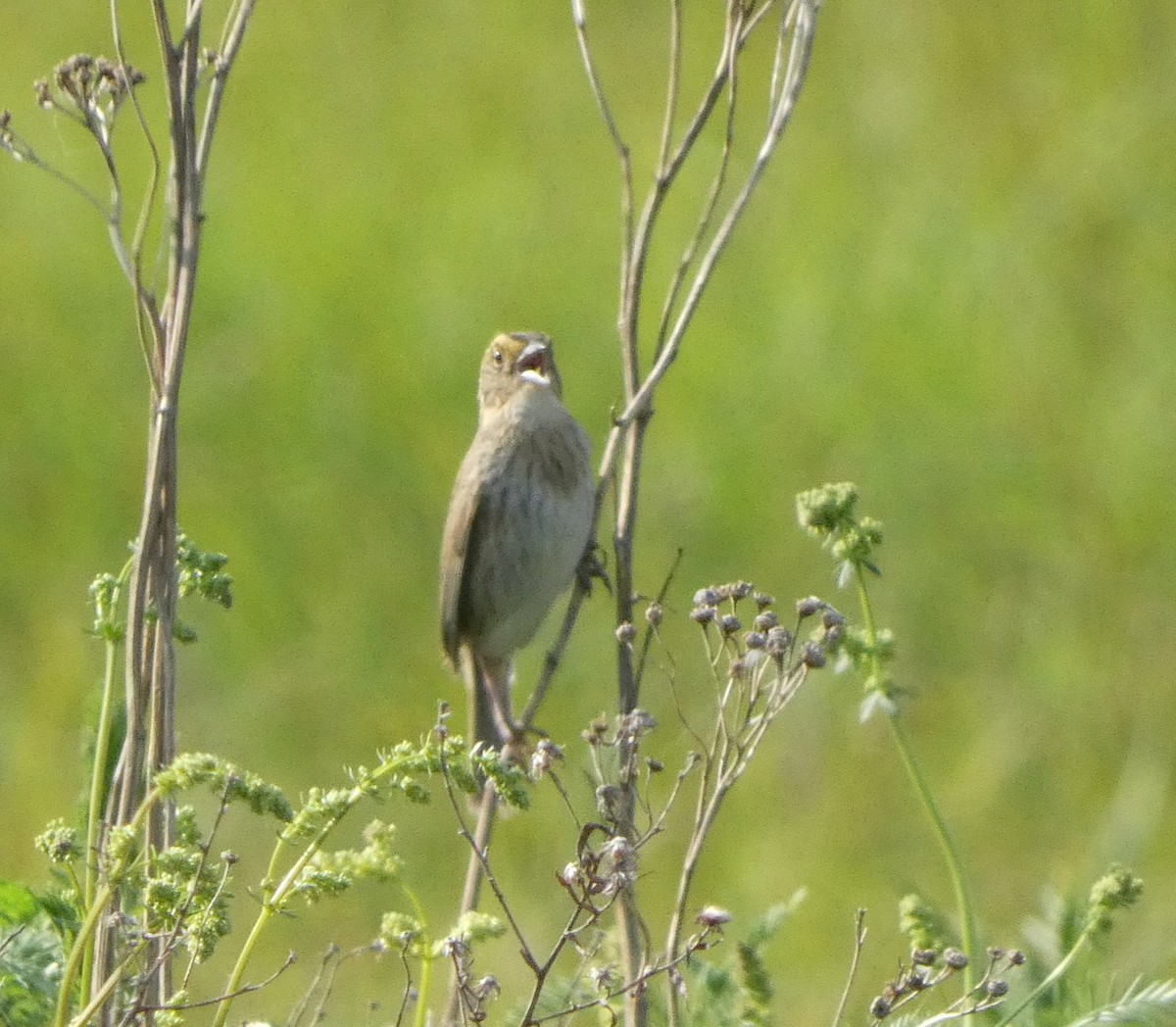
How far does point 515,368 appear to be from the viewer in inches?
210

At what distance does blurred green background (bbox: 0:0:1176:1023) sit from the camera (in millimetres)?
6777

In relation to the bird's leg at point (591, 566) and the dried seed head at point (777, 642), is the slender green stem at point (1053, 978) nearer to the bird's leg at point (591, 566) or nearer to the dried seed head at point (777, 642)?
the dried seed head at point (777, 642)

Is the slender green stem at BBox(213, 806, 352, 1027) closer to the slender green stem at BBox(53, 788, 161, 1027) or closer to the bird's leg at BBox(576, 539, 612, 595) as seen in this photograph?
the slender green stem at BBox(53, 788, 161, 1027)

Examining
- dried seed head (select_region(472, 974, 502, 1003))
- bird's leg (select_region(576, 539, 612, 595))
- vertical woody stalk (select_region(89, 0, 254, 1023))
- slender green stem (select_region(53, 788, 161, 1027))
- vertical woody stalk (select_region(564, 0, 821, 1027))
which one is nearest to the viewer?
slender green stem (select_region(53, 788, 161, 1027))

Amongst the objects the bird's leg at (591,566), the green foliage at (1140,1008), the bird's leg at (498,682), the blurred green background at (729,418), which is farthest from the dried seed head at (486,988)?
the bird's leg at (498,682)

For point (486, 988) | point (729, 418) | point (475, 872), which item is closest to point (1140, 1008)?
point (486, 988)

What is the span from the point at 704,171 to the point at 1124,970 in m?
7.08

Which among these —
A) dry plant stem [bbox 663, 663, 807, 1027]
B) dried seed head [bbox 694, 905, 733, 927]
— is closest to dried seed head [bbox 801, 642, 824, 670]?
dry plant stem [bbox 663, 663, 807, 1027]

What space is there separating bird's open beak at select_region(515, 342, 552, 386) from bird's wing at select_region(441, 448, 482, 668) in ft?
0.93

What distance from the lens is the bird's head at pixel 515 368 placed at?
526cm

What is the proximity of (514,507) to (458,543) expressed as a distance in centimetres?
28

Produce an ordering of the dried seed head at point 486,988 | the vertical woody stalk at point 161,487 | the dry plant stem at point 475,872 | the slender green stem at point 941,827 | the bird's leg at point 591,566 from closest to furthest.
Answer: the dried seed head at point 486,988
the dry plant stem at point 475,872
the vertical woody stalk at point 161,487
the slender green stem at point 941,827
the bird's leg at point 591,566

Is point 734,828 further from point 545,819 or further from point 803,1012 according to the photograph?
point 803,1012

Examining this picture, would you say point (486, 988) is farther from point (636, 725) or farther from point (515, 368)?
point (515, 368)
